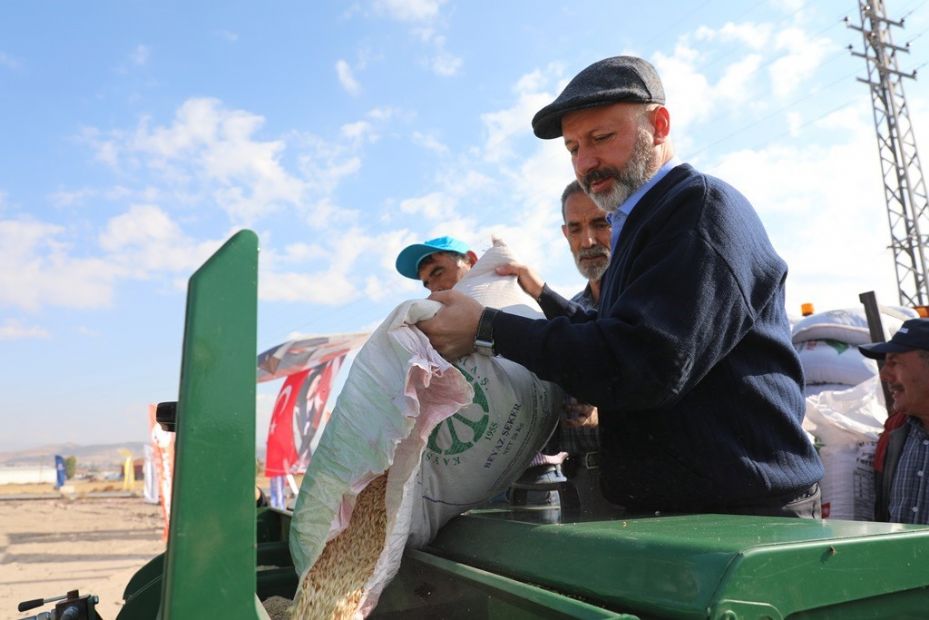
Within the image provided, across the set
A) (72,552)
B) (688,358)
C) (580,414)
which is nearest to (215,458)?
(688,358)

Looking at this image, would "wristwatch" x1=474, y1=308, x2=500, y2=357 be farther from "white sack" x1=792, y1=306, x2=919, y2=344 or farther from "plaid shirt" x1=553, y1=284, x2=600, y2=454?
"white sack" x1=792, y1=306, x2=919, y2=344

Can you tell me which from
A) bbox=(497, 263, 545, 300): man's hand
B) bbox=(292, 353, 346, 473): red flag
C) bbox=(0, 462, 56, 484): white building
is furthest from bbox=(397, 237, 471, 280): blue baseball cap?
bbox=(0, 462, 56, 484): white building

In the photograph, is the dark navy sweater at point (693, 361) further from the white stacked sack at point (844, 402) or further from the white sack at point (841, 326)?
the white sack at point (841, 326)

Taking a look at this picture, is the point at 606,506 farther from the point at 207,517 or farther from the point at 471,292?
the point at 207,517

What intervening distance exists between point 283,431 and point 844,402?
29.0ft

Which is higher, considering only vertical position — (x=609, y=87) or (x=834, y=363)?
(x=609, y=87)

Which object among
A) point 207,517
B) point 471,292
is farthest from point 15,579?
point 207,517

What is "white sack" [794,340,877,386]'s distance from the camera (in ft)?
15.6

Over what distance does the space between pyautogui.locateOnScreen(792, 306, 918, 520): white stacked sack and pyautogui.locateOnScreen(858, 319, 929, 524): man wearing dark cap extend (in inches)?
5.0

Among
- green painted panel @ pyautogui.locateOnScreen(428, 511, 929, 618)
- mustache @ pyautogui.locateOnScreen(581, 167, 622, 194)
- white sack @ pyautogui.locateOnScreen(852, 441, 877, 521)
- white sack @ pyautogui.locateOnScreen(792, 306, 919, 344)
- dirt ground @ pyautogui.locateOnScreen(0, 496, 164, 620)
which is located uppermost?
mustache @ pyautogui.locateOnScreen(581, 167, 622, 194)

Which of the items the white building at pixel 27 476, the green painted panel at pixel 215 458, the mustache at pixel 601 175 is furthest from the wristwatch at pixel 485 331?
the white building at pixel 27 476

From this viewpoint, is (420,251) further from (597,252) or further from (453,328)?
(453,328)

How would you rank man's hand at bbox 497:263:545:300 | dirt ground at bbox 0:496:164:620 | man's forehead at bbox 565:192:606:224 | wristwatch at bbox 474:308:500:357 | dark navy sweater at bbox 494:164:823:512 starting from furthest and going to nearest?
dirt ground at bbox 0:496:164:620 → man's forehead at bbox 565:192:606:224 → man's hand at bbox 497:263:545:300 → wristwatch at bbox 474:308:500:357 → dark navy sweater at bbox 494:164:823:512

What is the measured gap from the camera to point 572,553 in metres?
1.31
